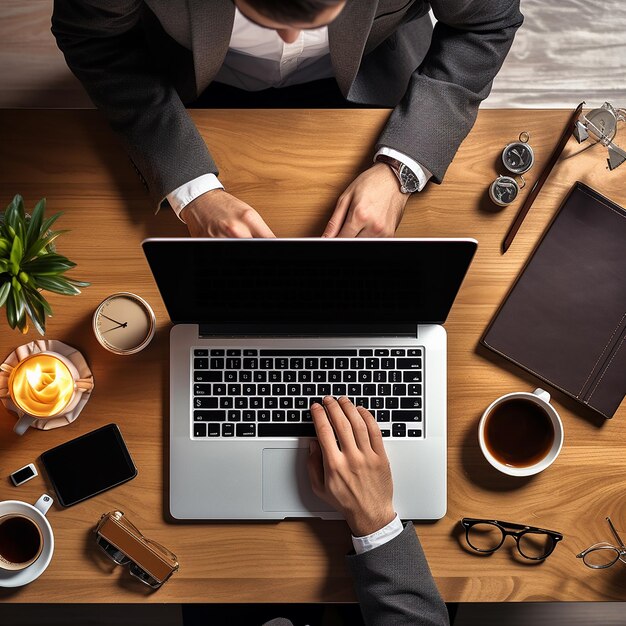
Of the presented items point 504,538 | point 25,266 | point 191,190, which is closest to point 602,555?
point 504,538

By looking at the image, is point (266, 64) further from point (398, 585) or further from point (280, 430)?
point (398, 585)

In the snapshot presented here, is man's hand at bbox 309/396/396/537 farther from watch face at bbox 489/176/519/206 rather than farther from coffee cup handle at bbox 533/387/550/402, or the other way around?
watch face at bbox 489/176/519/206

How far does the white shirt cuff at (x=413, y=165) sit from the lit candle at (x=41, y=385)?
0.64 metres

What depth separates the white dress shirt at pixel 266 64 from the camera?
1.07 metres

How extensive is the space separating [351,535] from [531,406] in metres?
0.37

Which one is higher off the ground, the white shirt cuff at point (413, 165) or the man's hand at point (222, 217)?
the white shirt cuff at point (413, 165)

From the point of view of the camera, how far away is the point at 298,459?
1.06 m

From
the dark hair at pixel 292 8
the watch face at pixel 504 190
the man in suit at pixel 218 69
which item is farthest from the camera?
the watch face at pixel 504 190

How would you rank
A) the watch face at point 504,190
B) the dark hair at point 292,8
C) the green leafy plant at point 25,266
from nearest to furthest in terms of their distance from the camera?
the dark hair at point 292,8
the green leafy plant at point 25,266
the watch face at point 504,190

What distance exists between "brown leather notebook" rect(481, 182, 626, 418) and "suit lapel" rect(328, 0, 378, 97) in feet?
1.43

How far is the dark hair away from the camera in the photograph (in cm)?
66

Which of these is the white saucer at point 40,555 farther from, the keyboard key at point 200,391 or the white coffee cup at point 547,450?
the white coffee cup at point 547,450

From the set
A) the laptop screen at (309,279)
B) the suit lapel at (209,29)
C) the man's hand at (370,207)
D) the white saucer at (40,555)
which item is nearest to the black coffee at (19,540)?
the white saucer at (40,555)

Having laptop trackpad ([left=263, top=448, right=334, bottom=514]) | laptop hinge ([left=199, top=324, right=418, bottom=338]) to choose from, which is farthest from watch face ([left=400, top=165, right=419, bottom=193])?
laptop trackpad ([left=263, top=448, right=334, bottom=514])
